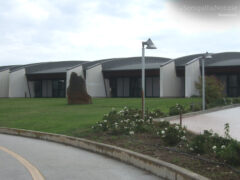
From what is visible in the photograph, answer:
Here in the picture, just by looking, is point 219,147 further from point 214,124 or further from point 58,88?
point 58,88

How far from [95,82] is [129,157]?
44491 millimetres

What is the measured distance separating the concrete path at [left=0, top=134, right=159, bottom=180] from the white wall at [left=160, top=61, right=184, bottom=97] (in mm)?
35683

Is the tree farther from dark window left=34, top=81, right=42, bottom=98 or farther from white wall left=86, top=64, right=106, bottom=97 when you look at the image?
dark window left=34, top=81, right=42, bottom=98

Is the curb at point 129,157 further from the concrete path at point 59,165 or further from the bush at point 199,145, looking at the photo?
the bush at point 199,145

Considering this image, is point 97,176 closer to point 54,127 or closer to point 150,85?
point 54,127

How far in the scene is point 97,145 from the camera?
971 centimetres

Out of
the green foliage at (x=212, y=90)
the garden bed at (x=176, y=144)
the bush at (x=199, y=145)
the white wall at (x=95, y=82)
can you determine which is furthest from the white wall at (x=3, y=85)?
the bush at (x=199, y=145)

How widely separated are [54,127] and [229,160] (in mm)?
9625

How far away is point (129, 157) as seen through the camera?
7996 mm

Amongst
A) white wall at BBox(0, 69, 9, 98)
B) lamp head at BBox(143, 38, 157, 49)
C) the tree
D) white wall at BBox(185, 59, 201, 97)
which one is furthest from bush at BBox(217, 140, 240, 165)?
white wall at BBox(0, 69, 9, 98)

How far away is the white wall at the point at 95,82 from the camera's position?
5100 centimetres

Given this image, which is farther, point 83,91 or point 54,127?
point 83,91

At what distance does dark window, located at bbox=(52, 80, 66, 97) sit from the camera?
58594 millimetres

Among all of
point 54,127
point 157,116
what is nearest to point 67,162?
point 54,127
